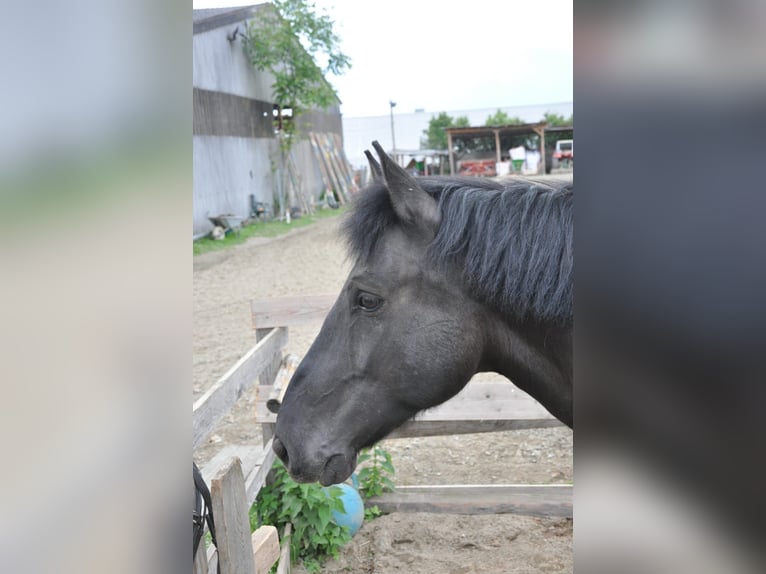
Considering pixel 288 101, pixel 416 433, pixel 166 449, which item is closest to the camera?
pixel 166 449

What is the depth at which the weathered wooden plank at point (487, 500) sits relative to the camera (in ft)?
13.4

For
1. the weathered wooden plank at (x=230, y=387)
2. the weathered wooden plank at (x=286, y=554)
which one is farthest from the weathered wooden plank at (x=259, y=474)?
the weathered wooden plank at (x=230, y=387)

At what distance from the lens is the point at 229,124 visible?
61.3ft

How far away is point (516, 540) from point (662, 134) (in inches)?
148

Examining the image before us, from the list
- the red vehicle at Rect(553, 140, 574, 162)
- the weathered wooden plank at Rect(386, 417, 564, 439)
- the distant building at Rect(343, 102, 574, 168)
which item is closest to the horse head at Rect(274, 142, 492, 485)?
the weathered wooden plank at Rect(386, 417, 564, 439)

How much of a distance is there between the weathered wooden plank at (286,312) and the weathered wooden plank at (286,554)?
1424 millimetres

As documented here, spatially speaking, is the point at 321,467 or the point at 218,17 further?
the point at 218,17

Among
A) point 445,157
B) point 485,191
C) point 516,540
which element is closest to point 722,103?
point 485,191

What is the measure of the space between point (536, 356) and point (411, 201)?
0.63 m

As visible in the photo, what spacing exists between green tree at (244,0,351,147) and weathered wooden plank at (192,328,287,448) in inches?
710

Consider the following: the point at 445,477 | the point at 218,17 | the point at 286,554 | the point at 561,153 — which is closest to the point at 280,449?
the point at 286,554

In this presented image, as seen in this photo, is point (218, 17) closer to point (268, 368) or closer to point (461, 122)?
point (268, 368)

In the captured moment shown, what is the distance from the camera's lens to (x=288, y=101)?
22.3 metres

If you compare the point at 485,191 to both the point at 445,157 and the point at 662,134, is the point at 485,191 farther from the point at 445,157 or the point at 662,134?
the point at 445,157
